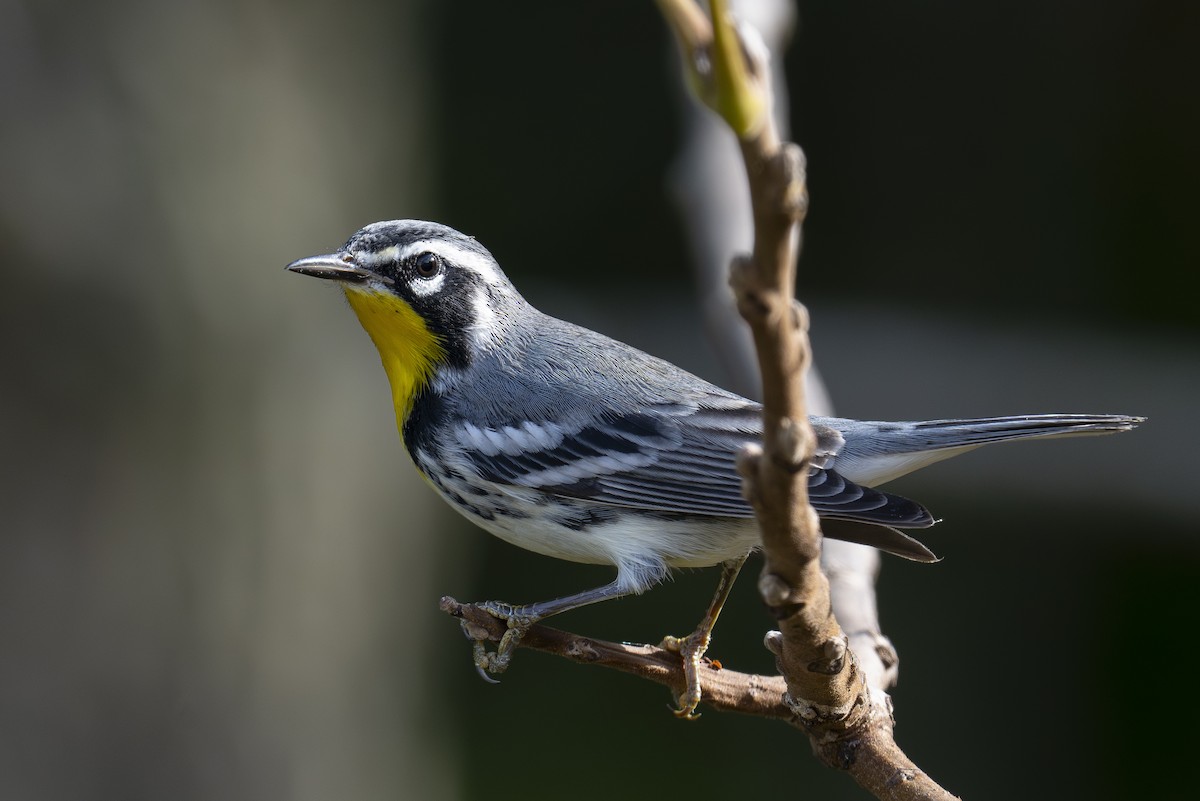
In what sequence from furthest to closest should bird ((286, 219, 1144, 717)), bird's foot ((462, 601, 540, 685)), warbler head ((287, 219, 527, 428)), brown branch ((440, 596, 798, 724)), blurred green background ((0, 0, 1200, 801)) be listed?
blurred green background ((0, 0, 1200, 801)) < warbler head ((287, 219, 527, 428)) < bird ((286, 219, 1144, 717)) < bird's foot ((462, 601, 540, 685)) < brown branch ((440, 596, 798, 724))

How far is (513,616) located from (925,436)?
901 millimetres

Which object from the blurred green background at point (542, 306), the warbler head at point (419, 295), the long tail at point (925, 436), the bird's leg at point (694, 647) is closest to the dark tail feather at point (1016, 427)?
the long tail at point (925, 436)

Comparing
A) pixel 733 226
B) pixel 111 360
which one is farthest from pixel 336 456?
pixel 733 226

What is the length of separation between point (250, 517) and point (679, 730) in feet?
8.67

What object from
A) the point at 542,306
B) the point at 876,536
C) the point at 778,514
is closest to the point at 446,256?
the point at 876,536

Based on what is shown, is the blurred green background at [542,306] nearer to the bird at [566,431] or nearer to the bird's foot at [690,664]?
the bird at [566,431]

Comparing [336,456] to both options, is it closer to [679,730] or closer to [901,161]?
[679,730]

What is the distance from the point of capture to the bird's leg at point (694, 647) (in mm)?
2213

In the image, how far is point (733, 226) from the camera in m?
3.62

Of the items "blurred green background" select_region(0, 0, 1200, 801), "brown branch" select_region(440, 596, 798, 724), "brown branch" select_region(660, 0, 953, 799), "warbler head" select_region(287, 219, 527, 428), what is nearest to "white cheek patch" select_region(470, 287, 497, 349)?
"warbler head" select_region(287, 219, 527, 428)

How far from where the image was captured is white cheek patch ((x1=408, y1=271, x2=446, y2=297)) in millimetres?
2619

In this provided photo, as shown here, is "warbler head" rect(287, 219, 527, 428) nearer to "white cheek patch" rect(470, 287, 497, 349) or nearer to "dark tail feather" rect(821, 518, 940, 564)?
"white cheek patch" rect(470, 287, 497, 349)

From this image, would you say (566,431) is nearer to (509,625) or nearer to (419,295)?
(419,295)

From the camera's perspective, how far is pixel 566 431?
2.59 m
